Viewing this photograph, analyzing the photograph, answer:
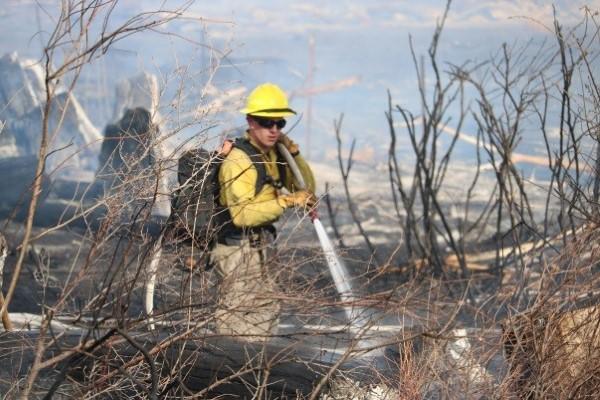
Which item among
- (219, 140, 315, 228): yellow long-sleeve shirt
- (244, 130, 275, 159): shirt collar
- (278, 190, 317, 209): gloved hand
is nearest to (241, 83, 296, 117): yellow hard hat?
(244, 130, 275, 159): shirt collar

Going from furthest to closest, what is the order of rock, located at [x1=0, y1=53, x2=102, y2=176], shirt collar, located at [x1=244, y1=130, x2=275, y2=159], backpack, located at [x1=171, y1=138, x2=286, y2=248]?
rock, located at [x1=0, y1=53, x2=102, y2=176] < shirt collar, located at [x1=244, y1=130, x2=275, y2=159] < backpack, located at [x1=171, y1=138, x2=286, y2=248]

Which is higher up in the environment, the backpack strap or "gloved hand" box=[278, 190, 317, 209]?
the backpack strap

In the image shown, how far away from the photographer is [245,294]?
3633 millimetres

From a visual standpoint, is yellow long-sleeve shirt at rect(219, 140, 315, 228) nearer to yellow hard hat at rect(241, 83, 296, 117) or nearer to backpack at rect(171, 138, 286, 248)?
backpack at rect(171, 138, 286, 248)

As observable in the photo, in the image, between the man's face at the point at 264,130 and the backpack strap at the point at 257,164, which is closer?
the backpack strap at the point at 257,164

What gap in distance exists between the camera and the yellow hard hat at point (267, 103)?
4.70m

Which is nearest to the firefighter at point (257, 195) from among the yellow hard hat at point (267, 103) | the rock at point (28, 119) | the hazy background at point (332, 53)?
the yellow hard hat at point (267, 103)

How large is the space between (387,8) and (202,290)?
20.5m

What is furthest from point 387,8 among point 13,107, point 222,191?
point 222,191

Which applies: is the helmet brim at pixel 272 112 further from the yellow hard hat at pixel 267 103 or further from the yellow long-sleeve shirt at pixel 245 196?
the yellow long-sleeve shirt at pixel 245 196

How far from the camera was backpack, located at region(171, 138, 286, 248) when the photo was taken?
11.6ft

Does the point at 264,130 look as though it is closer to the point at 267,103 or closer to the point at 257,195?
the point at 267,103

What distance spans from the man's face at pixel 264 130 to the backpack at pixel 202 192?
0.41ft

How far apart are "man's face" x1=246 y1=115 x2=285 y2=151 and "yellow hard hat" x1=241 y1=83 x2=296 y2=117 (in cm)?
4
